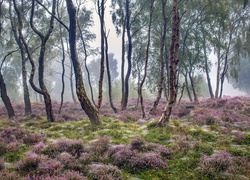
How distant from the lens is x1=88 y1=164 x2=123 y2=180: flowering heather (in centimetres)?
343

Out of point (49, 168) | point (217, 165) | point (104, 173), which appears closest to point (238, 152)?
point (217, 165)

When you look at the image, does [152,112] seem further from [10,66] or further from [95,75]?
[95,75]

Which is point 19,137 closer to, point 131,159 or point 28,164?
point 28,164

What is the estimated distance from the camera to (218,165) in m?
3.77

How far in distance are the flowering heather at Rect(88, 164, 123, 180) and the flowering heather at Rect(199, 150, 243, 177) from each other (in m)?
2.13

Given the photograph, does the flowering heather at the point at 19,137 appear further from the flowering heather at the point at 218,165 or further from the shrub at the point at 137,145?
the flowering heather at the point at 218,165

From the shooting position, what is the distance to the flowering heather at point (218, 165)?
3.53 meters

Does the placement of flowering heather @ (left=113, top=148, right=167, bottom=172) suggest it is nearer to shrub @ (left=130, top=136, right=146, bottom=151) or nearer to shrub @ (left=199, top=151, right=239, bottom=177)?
shrub @ (left=130, top=136, right=146, bottom=151)

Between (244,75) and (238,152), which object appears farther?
(244,75)

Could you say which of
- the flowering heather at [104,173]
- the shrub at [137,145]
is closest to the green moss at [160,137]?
the shrub at [137,145]

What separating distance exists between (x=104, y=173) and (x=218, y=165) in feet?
9.65

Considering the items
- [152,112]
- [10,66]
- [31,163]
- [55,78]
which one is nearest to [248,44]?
[152,112]

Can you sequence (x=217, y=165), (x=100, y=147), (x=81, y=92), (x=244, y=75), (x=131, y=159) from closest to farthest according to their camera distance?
(x=217, y=165)
(x=131, y=159)
(x=100, y=147)
(x=81, y=92)
(x=244, y=75)

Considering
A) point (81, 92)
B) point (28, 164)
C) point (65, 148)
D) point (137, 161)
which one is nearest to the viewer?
point (28, 164)
